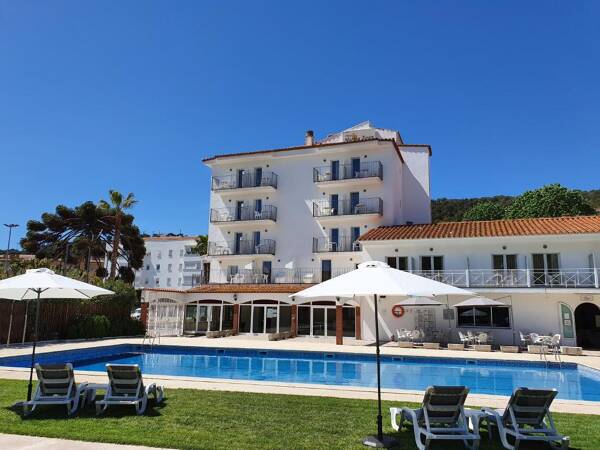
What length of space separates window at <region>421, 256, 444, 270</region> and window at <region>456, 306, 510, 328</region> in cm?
255

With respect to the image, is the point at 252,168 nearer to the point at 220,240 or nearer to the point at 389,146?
the point at 220,240

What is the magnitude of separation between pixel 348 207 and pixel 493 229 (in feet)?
32.8

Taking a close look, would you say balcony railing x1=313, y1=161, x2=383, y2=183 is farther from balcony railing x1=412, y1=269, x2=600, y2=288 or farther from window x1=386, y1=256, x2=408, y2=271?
balcony railing x1=412, y1=269, x2=600, y2=288

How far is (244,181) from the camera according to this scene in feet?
115

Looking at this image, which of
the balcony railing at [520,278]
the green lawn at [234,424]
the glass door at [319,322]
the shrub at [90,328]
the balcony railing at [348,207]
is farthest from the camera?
the balcony railing at [348,207]

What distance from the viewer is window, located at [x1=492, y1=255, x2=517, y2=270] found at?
2377 cm

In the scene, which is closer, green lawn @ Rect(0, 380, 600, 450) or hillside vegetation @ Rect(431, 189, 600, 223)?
green lawn @ Rect(0, 380, 600, 450)

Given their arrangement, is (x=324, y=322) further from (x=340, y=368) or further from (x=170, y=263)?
(x=170, y=263)

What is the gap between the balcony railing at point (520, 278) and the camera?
22047 mm

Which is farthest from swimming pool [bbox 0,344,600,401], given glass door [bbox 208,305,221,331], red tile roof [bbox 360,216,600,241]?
glass door [bbox 208,305,221,331]

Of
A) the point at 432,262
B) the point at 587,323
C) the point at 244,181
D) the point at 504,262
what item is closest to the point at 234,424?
the point at 432,262

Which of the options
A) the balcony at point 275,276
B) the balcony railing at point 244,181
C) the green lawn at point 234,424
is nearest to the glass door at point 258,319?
the balcony at point 275,276

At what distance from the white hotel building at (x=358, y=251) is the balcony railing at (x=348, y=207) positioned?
3.1 inches

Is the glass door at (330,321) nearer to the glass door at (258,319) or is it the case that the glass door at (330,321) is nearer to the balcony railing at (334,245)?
the glass door at (258,319)
